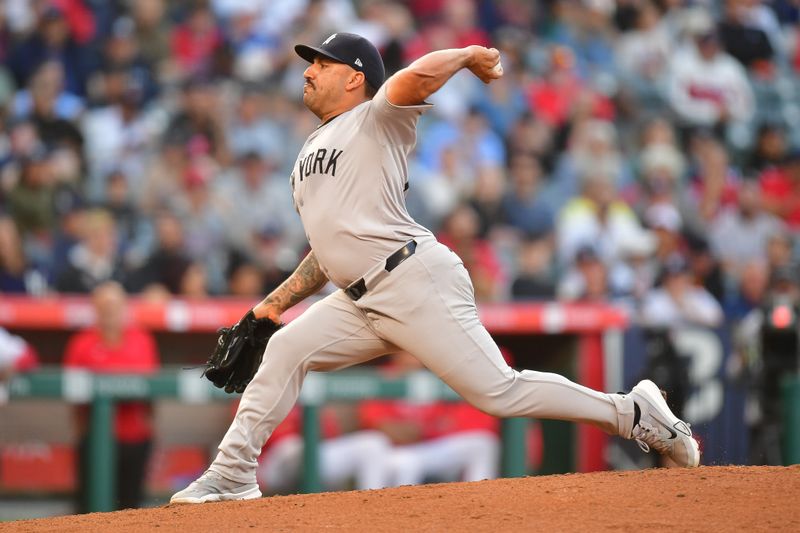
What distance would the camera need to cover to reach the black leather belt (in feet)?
16.1

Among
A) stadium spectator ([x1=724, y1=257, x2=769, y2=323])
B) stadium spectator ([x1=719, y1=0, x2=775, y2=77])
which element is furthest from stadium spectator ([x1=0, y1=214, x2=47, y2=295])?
stadium spectator ([x1=719, y1=0, x2=775, y2=77])

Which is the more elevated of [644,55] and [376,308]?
[644,55]

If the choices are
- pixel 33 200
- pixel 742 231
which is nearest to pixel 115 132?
pixel 33 200

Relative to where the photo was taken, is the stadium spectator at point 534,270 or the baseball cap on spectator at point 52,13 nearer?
the stadium spectator at point 534,270

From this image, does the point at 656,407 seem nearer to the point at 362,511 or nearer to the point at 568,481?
the point at 568,481

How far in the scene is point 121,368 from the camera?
8.16m

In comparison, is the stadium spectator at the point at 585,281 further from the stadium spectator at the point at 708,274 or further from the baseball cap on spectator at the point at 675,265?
the stadium spectator at the point at 708,274

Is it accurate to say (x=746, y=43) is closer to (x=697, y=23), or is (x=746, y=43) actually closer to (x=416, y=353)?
(x=697, y=23)

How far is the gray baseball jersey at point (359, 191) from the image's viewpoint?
4906 millimetres

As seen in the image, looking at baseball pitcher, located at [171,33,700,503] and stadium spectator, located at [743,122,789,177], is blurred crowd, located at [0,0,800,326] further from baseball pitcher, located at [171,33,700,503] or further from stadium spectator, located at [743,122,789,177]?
baseball pitcher, located at [171,33,700,503]

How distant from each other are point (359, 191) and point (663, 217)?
7.86m

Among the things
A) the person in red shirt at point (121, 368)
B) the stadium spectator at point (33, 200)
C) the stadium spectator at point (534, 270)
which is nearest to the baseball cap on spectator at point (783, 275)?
the stadium spectator at point (534, 270)

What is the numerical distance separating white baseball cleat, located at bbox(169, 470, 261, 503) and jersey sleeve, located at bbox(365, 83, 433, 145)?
1.52 m

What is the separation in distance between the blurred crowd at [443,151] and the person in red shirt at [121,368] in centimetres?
97
